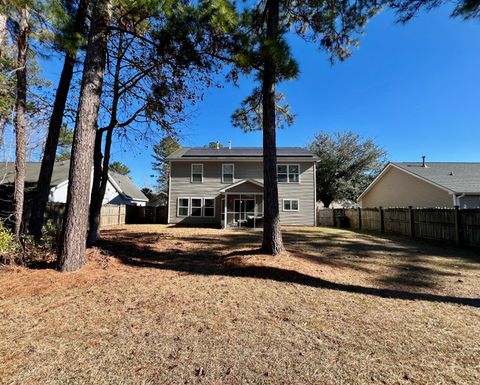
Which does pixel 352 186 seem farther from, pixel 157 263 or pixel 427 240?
pixel 157 263

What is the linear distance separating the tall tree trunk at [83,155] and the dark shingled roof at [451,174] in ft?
56.0

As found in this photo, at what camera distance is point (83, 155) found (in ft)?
18.7

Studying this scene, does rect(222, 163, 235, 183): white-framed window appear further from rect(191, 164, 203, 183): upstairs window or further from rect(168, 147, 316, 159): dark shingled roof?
rect(191, 164, 203, 183): upstairs window

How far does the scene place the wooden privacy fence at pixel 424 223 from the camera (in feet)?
33.3

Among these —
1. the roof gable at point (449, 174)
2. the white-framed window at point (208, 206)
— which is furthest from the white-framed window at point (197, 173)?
the roof gable at point (449, 174)

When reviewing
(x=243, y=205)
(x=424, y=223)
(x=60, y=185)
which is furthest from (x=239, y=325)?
(x=60, y=185)

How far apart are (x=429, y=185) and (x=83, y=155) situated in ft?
60.3

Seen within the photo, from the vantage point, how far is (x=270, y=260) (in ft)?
20.9

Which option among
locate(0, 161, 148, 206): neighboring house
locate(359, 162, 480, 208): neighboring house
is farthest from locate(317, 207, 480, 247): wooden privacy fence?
locate(0, 161, 148, 206): neighboring house

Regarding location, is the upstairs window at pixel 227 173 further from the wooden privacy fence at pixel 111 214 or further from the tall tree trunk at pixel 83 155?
the tall tree trunk at pixel 83 155

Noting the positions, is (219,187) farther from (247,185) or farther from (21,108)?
(21,108)

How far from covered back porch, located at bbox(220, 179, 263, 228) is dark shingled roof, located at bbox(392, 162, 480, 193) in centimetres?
1021

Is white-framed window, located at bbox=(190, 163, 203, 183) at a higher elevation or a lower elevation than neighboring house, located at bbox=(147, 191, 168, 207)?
higher

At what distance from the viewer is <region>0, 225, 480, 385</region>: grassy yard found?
252cm
